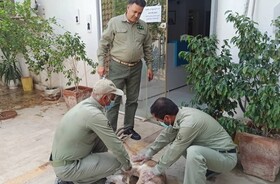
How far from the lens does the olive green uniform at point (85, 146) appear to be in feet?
6.14

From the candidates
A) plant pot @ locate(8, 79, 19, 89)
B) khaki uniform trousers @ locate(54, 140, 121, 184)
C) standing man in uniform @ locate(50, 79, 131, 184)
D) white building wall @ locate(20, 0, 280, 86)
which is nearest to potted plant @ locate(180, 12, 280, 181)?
white building wall @ locate(20, 0, 280, 86)

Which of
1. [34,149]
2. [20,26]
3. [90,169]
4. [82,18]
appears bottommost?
[34,149]

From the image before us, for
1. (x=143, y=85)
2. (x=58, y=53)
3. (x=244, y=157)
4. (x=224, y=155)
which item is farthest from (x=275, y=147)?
(x=58, y=53)

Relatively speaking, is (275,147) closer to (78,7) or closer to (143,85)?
(143,85)

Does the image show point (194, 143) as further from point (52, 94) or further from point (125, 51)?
point (52, 94)

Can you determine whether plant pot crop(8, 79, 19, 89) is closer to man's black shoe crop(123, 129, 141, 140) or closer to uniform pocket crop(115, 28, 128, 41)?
man's black shoe crop(123, 129, 141, 140)

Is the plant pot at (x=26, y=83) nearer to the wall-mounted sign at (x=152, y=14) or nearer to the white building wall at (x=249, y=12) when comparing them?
the wall-mounted sign at (x=152, y=14)

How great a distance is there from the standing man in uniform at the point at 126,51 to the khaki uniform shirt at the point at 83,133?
986mm

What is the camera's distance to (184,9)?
5.42m

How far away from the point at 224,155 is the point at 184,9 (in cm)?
401

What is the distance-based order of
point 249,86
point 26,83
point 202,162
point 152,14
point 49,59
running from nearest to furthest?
point 202,162 < point 249,86 < point 152,14 < point 49,59 < point 26,83

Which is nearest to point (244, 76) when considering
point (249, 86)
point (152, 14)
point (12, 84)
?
point (249, 86)

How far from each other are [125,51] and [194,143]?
1258 mm

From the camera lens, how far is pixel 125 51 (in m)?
2.83
